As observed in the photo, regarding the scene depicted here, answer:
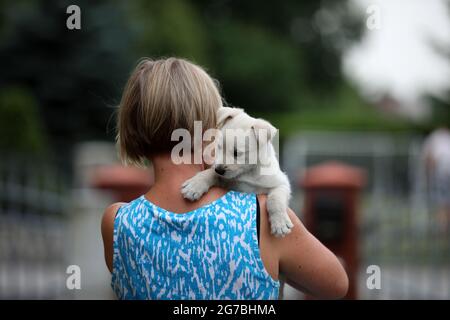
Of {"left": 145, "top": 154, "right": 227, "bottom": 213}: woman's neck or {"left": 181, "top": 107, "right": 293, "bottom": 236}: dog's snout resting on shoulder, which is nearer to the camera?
{"left": 145, "top": 154, "right": 227, "bottom": 213}: woman's neck

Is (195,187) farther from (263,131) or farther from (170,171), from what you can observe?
(263,131)

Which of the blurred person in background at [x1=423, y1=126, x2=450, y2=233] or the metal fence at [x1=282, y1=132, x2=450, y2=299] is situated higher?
the blurred person in background at [x1=423, y1=126, x2=450, y2=233]

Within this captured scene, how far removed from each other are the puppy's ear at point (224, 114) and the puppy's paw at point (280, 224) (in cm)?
49

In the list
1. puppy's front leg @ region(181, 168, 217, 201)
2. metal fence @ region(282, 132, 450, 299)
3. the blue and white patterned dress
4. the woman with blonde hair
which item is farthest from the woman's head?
metal fence @ region(282, 132, 450, 299)

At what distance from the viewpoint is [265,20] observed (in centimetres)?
3869

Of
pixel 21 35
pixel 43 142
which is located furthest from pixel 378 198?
pixel 21 35

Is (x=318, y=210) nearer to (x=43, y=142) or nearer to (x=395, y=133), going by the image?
(x=43, y=142)

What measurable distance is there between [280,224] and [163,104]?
0.57 m

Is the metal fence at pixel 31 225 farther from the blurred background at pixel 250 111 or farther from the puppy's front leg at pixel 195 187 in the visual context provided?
the puppy's front leg at pixel 195 187

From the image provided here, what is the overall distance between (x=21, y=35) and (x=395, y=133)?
1183 cm

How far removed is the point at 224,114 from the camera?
2822mm

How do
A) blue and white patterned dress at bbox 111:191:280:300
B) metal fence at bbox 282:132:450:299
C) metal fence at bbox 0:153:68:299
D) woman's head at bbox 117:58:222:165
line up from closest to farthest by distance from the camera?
1. blue and white patterned dress at bbox 111:191:280:300
2. woman's head at bbox 117:58:222:165
3. metal fence at bbox 282:132:450:299
4. metal fence at bbox 0:153:68:299

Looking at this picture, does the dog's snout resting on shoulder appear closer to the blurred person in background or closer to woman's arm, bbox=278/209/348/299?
woman's arm, bbox=278/209/348/299

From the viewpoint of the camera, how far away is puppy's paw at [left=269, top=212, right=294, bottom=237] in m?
2.36
